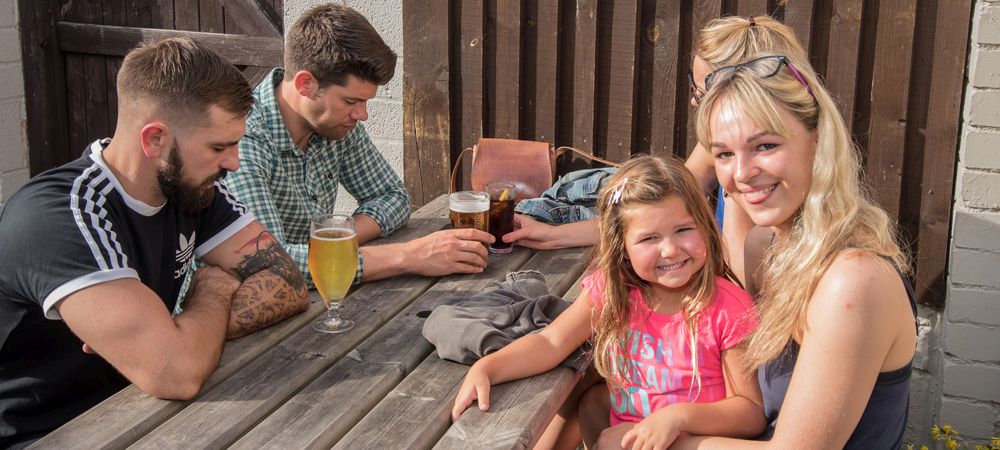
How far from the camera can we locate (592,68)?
4.19 meters

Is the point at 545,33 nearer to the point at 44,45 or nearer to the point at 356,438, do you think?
the point at 356,438

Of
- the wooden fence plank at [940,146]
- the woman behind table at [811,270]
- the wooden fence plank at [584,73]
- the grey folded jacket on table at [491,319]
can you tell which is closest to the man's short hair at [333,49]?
the grey folded jacket on table at [491,319]

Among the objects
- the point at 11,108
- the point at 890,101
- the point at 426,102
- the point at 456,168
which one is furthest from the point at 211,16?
the point at 890,101

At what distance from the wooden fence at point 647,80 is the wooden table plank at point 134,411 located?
2.06m

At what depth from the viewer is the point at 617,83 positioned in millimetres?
4180

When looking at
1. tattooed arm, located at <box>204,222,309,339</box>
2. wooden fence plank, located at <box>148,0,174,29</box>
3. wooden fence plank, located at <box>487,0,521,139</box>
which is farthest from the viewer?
wooden fence plank, located at <box>148,0,174,29</box>

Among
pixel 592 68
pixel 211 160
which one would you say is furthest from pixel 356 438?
pixel 592 68

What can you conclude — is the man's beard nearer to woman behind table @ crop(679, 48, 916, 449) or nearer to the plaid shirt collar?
the plaid shirt collar

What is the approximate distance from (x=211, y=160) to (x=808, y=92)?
143 centimetres

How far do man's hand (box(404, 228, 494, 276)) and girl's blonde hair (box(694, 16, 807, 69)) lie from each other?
0.97 metres

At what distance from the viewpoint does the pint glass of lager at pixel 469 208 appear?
3.11 meters

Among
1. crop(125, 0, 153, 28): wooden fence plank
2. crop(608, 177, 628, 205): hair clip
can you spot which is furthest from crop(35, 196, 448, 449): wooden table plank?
crop(125, 0, 153, 28): wooden fence plank

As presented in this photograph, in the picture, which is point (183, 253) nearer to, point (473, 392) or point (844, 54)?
point (473, 392)

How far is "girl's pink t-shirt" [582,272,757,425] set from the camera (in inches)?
87.0
